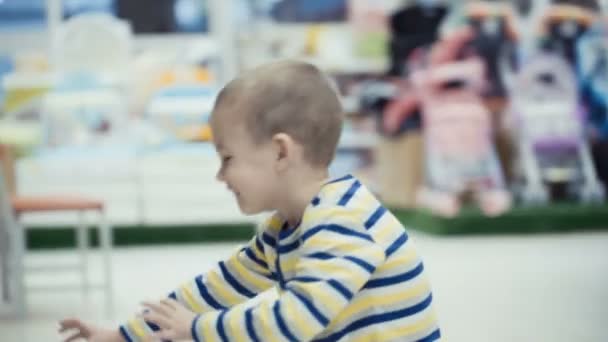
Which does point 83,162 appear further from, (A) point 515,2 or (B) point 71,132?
(A) point 515,2

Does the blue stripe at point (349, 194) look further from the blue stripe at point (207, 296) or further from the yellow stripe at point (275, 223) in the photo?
the blue stripe at point (207, 296)

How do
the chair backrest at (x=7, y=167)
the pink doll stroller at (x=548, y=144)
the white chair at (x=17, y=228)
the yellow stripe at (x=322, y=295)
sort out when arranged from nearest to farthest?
the yellow stripe at (x=322, y=295) → the white chair at (x=17, y=228) → the chair backrest at (x=7, y=167) → the pink doll stroller at (x=548, y=144)

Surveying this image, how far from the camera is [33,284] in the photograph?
5.05m

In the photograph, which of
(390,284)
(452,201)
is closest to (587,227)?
(452,201)

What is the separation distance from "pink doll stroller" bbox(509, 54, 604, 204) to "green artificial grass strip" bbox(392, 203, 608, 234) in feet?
0.53

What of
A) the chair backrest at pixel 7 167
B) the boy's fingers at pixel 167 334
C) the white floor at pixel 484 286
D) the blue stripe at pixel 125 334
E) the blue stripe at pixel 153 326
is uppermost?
the boy's fingers at pixel 167 334

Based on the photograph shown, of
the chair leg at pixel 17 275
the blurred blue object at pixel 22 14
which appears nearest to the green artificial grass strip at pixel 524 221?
the blurred blue object at pixel 22 14

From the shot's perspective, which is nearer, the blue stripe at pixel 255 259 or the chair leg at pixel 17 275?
the blue stripe at pixel 255 259

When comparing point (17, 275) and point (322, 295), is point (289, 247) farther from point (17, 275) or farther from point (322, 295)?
point (17, 275)

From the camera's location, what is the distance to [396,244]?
158cm

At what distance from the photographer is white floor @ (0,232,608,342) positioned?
3.68 meters

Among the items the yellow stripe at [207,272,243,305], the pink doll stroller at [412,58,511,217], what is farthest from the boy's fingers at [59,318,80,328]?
→ the pink doll stroller at [412,58,511,217]

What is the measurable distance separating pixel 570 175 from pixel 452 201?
2.79 feet

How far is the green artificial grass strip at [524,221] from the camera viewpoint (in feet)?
21.6
